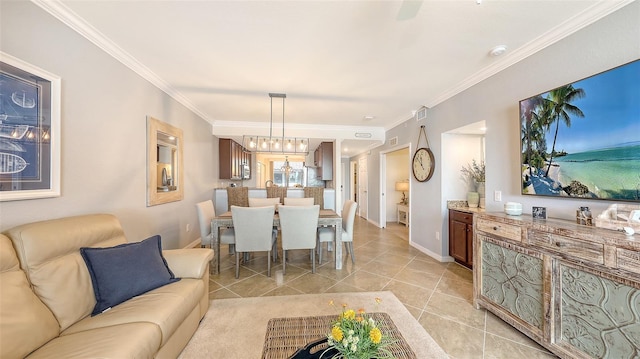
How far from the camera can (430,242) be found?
3.69 meters

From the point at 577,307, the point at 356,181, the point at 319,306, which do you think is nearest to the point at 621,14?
the point at 577,307

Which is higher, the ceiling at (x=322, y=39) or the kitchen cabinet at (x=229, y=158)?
the ceiling at (x=322, y=39)

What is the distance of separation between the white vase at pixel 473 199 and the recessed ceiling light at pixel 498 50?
1.83 metres

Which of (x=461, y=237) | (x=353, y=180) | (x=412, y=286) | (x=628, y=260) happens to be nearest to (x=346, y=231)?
(x=412, y=286)

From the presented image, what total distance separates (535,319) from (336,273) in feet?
6.44

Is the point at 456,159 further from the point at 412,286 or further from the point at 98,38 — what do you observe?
the point at 98,38

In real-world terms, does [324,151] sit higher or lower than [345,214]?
higher

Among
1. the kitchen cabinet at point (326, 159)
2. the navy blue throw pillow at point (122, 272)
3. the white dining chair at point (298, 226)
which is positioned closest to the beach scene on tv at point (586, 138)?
the white dining chair at point (298, 226)

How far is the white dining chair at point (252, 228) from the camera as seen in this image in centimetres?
282

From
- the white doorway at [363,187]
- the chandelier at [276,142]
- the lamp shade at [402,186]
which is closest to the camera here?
the chandelier at [276,142]

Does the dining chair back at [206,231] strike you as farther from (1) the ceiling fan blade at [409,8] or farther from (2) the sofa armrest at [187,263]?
(1) the ceiling fan blade at [409,8]

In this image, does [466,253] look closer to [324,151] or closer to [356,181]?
[324,151]

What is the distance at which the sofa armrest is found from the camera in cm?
190

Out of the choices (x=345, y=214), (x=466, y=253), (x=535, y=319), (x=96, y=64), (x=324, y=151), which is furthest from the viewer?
(x=324, y=151)
